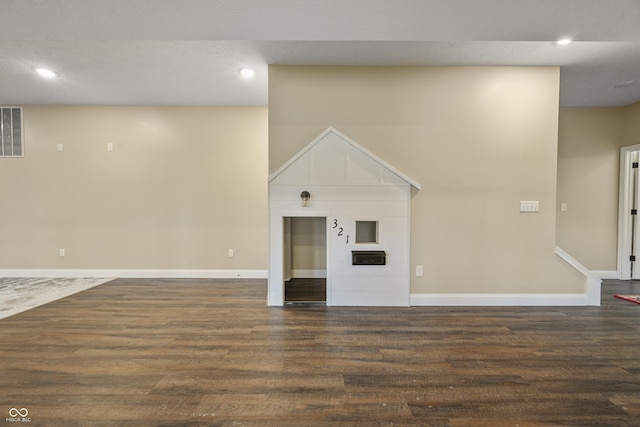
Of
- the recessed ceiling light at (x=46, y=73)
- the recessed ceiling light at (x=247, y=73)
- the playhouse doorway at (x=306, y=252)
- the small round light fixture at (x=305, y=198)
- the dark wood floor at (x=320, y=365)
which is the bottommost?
the dark wood floor at (x=320, y=365)

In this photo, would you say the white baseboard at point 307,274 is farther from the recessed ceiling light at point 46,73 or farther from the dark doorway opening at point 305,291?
the recessed ceiling light at point 46,73

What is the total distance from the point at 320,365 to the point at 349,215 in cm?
176

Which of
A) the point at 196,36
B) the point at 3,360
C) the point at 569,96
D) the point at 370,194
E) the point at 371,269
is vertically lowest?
the point at 3,360

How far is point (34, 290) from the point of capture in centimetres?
437

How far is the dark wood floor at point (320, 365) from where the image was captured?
1879 millimetres

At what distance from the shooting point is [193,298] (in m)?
4.09

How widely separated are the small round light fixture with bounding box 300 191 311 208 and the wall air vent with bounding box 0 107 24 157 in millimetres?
4817

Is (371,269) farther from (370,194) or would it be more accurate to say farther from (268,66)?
(268,66)

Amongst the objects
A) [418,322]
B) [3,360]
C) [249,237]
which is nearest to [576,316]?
[418,322]

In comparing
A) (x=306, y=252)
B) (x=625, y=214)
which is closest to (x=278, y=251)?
(x=306, y=252)

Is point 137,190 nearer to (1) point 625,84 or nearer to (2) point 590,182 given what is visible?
(1) point 625,84

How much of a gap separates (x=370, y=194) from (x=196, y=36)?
91.4 inches

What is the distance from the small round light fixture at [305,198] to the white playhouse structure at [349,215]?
1cm

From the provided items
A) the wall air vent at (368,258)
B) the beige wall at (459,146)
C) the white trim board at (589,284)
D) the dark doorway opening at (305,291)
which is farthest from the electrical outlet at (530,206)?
the dark doorway opening at (305,291)
